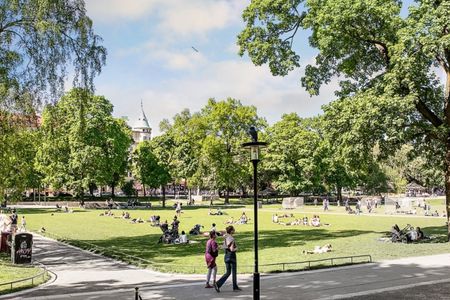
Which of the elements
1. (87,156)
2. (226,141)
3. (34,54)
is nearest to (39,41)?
(34,54)

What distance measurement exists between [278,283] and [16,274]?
9.39 metres

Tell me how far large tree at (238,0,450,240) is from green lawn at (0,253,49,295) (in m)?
16.7

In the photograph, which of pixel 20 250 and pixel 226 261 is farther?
pixel 20 250

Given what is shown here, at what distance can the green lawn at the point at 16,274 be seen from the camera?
1432 centimetres

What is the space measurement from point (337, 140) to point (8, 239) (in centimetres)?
1840

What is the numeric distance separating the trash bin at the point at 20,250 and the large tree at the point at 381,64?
659 inches

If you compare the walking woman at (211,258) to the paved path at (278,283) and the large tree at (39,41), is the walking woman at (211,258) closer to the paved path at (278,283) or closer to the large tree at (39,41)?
the paved path at (278,283)

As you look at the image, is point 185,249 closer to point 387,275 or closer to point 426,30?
point 387,275

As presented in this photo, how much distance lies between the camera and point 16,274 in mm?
16531

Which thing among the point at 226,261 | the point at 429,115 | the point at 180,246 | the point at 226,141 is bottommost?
the point at 180,246

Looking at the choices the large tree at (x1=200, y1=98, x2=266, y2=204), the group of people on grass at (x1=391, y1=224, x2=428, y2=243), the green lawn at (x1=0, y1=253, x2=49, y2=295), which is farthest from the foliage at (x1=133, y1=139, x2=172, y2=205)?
the green lawn at (x1=0, y1=253, x2=49, y2=295)

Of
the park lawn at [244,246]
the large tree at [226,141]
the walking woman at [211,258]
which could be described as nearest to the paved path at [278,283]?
the walking woman at [211,258]

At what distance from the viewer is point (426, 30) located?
22.6m

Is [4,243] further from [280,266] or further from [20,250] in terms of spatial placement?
[280,266]
